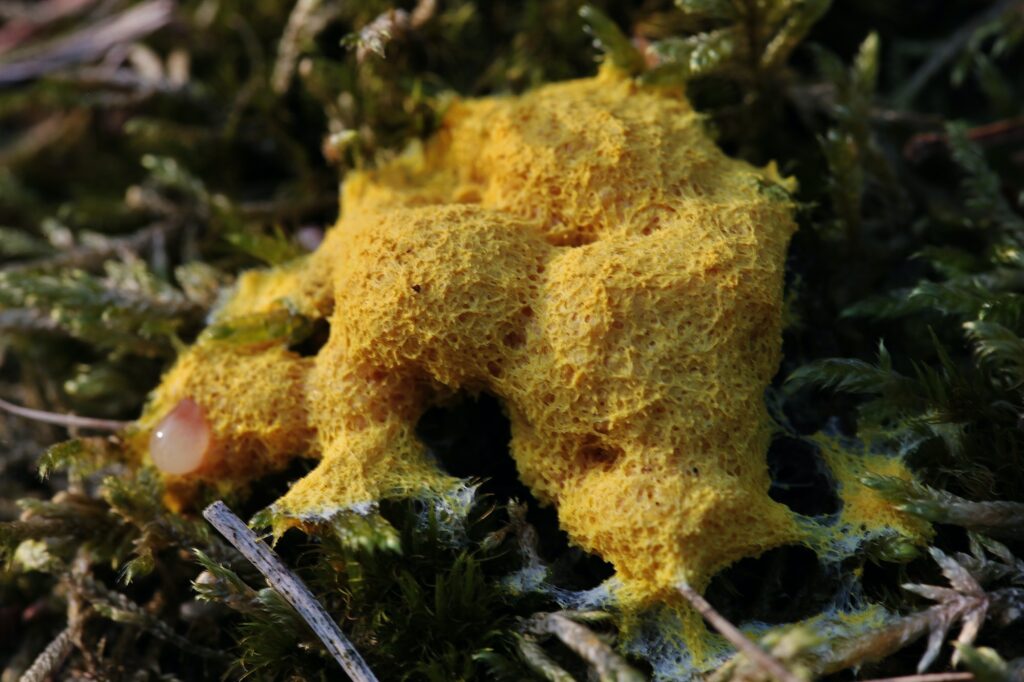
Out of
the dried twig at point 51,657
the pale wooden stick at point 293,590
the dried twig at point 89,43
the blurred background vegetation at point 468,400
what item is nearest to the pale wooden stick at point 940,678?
the blurred background vegetation at point 468,400

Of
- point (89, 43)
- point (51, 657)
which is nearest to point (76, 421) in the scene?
point (51, 657)

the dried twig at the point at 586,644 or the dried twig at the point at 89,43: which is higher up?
the dried twig at the point at 89,43

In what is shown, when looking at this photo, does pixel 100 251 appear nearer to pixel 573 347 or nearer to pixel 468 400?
pixel 468 400

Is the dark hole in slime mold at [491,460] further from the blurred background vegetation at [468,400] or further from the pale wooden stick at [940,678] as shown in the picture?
the pale wooden stick at [940,678]

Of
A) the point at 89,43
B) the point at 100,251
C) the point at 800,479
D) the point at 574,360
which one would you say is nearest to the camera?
the point at 574,360

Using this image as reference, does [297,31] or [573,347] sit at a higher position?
[297,31]

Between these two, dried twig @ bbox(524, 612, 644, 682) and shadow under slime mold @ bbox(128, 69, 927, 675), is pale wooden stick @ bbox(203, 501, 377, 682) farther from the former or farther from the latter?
dried twig @ bbox(524, 612, 644, 682)

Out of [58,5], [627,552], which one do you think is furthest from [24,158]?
[627,552]
